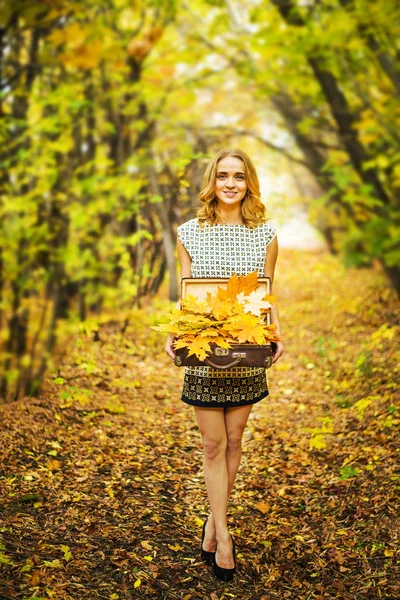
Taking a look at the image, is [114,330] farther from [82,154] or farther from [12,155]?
[82,154]

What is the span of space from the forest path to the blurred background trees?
66.7 inches

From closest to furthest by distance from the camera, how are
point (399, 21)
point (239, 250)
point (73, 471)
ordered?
point (239, 250) < point (73, 471) < point (399, 21)

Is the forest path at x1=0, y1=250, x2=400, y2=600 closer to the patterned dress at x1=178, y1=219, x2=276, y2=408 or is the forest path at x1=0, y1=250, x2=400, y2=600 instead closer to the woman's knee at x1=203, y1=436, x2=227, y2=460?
the woman's knee at x1=203, y1=436, x2=227, y2=460

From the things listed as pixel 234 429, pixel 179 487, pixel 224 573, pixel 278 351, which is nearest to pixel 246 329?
pixel 278 351

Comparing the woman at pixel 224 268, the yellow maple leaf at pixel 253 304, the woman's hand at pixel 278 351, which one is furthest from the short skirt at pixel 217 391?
the yellow maple leaf at pixel 253 304

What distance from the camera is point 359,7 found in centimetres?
750

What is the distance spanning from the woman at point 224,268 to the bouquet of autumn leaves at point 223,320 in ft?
0.93

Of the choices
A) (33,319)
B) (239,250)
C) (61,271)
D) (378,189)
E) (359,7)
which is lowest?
(33,319)

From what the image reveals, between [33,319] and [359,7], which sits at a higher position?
[359,7]

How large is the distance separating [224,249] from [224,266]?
88mm

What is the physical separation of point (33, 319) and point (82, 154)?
392 centimetres

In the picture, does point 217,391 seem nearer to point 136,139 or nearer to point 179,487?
point 179,487

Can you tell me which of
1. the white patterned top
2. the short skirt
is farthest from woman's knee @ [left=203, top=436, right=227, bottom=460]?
the white patterned top

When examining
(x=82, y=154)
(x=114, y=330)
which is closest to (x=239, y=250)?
(x=114, y=330)
